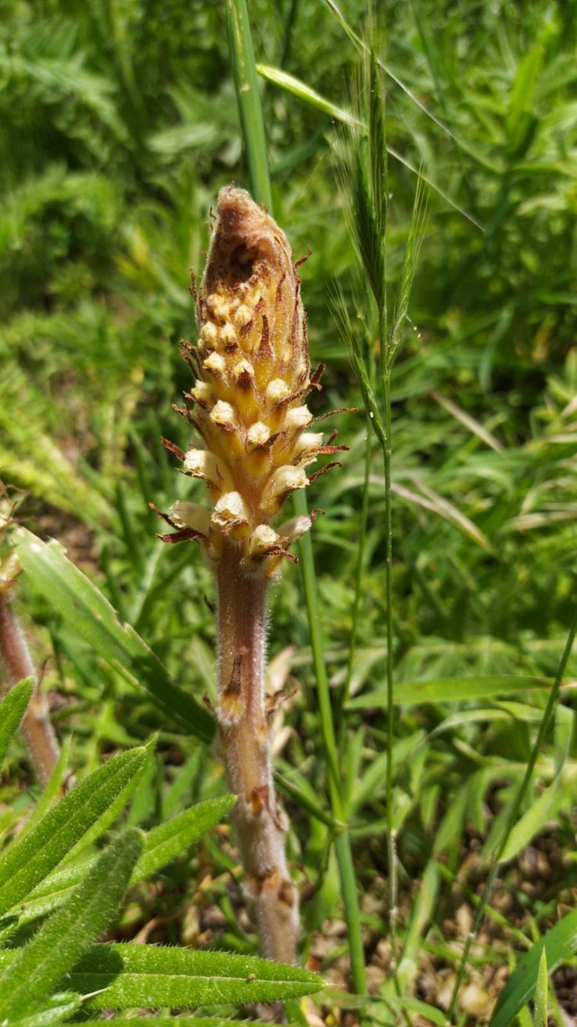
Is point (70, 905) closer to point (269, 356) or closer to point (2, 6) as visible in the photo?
point (269, 356)

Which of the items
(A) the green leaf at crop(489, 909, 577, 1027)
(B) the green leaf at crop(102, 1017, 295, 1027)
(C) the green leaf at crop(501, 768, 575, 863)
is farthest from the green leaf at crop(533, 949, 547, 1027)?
(B) the green leaf at crop(102, 1017, 295, 1027)

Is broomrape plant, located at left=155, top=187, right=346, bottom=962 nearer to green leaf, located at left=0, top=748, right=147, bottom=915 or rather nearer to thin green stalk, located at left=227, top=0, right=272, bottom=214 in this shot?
green leaf, located at left=0, top=748, right=147, bottom=915

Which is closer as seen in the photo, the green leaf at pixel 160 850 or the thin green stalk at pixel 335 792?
the green leaf at pixel 160 850

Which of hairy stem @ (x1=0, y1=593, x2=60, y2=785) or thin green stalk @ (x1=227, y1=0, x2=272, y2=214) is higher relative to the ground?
thin green stalk @ (x1=227, y1=0, x2=272, y2=214)

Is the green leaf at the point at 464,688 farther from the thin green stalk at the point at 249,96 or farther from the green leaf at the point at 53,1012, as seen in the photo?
the thin green stalk at the point at 249,96

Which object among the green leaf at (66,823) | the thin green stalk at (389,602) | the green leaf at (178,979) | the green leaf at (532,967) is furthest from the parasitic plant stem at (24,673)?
the green leaf at (532,967)

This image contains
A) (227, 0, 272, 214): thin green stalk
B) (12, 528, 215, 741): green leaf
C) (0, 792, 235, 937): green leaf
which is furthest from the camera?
(12, 528, 215, 741): green leaf

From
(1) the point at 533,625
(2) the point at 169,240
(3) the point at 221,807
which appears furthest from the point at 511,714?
(2) the point at 169,240

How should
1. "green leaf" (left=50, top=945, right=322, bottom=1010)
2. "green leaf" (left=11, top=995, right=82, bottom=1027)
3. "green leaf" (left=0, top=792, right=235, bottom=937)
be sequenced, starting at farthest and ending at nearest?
"green leaf" (left=0, top=792, right=235, bottom=937) < "green leaf" (left=50, top=945, right=322, bottom=1010) < "green leaf" (left=11, top=995, right=82, bottom=1027)
